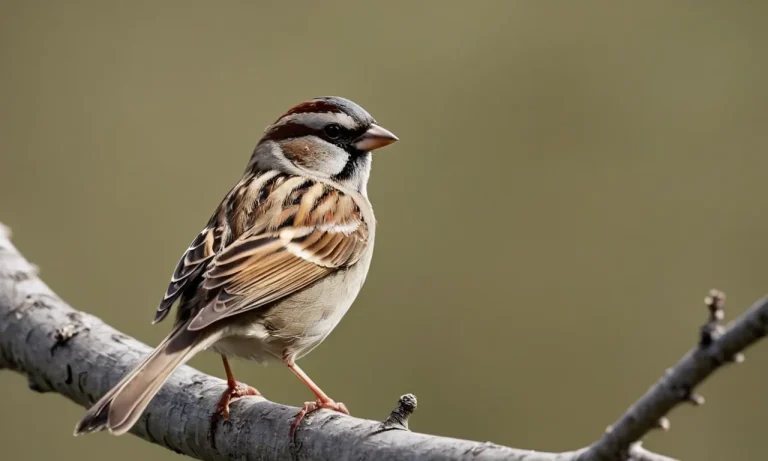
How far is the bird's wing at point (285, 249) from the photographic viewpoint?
2871mm

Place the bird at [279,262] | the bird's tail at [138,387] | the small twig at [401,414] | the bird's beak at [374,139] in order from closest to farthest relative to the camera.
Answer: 1. the small twig at [401,414]
2. the bird's tail at [138,387]
3. the bird at [279,262]
4. the bird's beak at [374,139]

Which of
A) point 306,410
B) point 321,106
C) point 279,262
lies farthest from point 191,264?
point 321,106

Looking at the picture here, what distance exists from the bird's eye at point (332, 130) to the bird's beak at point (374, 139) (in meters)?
0.08

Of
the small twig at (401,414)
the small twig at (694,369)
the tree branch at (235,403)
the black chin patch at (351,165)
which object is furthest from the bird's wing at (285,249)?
the small twig at (694,369)

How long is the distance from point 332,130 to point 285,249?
710 millimetres

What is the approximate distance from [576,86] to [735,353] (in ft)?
18.8

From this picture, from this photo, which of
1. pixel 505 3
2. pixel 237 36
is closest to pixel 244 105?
pixel 237 36

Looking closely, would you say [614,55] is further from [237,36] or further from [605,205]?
[237,36]

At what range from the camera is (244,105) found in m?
6.75

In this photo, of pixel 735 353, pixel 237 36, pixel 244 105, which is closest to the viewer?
pixel 735 353

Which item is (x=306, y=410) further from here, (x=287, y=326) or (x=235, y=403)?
(x=287, y=326)

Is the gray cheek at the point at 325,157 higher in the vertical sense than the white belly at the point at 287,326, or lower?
higher

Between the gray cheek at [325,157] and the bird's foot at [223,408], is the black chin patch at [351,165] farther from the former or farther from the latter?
the bird's foot at [223,408]

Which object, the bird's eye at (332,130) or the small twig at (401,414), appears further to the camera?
the bird's eye at (332,130)
